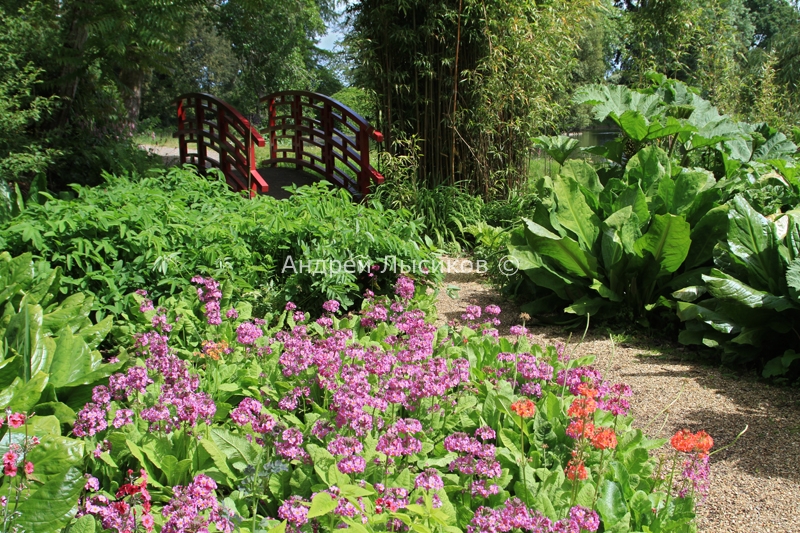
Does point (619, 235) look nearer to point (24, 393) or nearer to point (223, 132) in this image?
point (24, 393)

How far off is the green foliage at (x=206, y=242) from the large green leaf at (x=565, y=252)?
803 mm

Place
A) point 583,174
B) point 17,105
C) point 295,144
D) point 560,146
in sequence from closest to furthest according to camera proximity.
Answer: point 583,174
point 17,105
point 560,146
point 295,144

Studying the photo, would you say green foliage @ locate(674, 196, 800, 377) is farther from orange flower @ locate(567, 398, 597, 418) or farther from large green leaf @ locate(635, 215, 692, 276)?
orange flower @ locate(567, 398, 597, 418)

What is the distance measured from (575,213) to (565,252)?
0.30 metres

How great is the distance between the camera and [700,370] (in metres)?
3.71

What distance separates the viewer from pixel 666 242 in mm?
4133

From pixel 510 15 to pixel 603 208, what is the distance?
3.20 m

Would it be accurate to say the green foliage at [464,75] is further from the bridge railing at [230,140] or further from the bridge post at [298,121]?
the bridge railing at [230,140]

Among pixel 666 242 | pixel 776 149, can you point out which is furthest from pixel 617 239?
pixel 776 149

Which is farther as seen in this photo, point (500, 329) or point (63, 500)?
point (500, 329)

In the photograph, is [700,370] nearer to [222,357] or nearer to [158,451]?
[222,357]

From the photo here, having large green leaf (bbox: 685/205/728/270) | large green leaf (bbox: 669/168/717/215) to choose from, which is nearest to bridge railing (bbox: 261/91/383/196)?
large green leaf (bbox: 669/168/717/215)

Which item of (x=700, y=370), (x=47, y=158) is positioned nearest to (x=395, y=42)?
(x=47, y=158)

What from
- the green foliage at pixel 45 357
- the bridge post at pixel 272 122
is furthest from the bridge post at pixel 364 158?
the green foliage at pixel 45 357
